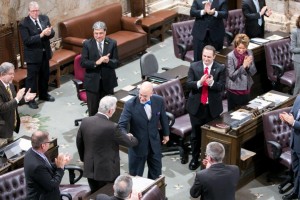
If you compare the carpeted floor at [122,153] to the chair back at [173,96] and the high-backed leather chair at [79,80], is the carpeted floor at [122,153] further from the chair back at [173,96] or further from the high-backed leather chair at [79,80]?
the chair back at [173,96]

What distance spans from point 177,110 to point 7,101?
7.96 feet

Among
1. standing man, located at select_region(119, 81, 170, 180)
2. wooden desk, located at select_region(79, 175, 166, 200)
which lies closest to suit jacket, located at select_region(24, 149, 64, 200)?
wooden desk, located at select_region(79, 175, 166, 200)

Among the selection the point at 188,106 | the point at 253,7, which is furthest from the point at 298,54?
the point at 188,106

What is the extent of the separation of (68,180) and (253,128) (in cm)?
246

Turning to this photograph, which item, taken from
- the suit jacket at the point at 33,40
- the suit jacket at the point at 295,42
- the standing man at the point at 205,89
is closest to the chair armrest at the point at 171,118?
the standing man at the point at 205,89

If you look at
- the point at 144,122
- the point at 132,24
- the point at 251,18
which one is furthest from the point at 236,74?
the point at 132,24

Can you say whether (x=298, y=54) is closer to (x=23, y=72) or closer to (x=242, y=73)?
(x=242, y=73)

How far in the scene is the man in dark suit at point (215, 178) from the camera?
646 centimetres

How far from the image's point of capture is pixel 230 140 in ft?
27.2

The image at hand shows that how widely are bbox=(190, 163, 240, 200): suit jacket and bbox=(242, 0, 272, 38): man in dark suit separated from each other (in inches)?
208

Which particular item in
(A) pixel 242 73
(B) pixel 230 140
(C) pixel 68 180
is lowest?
(C) pixel 68 180

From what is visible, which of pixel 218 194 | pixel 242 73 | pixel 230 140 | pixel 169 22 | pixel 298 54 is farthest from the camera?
pixel 169 22

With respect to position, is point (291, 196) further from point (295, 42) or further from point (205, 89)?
point (295, 42)

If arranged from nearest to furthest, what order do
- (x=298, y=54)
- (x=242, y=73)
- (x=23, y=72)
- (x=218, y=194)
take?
(x=218, y=194), (x=242, y=73), (x=298, y=54), (x=23, y=72)
